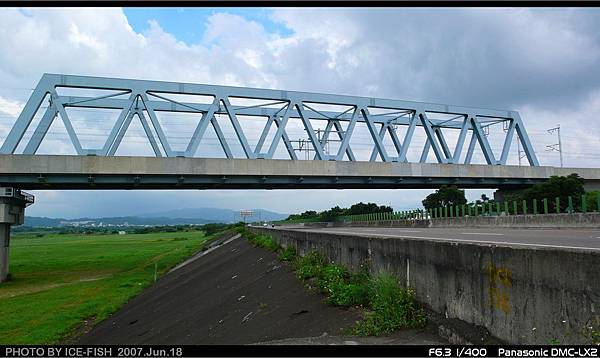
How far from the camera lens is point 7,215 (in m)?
33.4

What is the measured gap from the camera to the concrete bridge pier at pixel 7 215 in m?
32.8

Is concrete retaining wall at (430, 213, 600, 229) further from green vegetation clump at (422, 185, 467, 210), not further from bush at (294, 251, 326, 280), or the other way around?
green vegetation clump at (422, 185, 467, 210)

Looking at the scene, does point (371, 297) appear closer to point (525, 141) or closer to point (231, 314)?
point (231, 314)

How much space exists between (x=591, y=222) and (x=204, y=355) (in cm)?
1996

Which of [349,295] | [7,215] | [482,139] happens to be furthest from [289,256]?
[482,139]

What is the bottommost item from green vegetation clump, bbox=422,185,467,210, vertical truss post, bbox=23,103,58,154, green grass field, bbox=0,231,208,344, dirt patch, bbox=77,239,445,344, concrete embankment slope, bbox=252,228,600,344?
green grass field, bbox=0,231,208,344

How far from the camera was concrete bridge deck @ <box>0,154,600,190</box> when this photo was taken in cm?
3162

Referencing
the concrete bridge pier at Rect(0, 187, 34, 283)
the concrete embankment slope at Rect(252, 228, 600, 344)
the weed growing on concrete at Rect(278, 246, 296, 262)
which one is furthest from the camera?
the concrete bridge pier at Rect(0, 187, 34, 283)

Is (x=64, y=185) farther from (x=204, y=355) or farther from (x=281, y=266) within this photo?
(x=204, y=355)

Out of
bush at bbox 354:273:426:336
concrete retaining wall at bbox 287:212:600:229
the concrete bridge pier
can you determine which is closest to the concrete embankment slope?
bush at bbox 354:273:426:336

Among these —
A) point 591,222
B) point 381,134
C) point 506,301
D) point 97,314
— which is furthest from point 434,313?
point 381,134

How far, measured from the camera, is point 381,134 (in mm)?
49531

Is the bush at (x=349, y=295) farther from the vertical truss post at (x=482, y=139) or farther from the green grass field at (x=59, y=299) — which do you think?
the vertical truss post at (x=482, y=139)

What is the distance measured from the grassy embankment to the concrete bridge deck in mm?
24292
